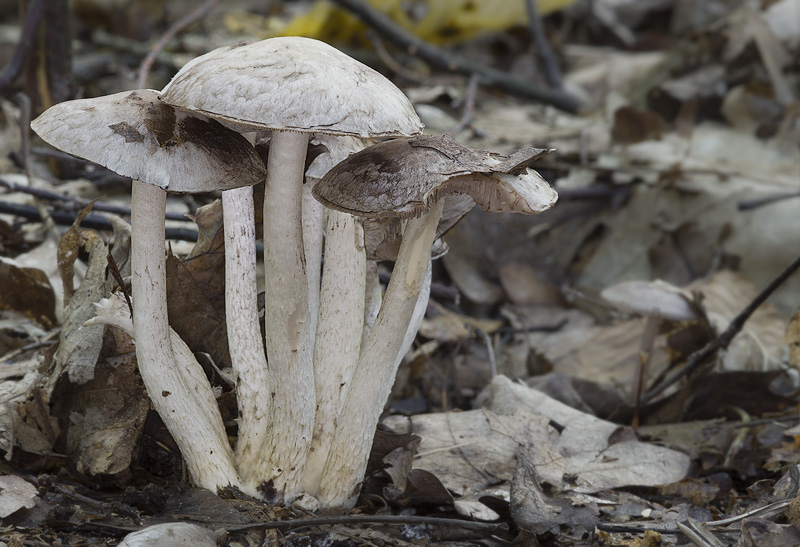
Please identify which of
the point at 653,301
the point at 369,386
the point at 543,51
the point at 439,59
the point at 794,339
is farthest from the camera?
the point at 543,51

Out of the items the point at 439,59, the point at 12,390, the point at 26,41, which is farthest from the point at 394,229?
the point at 439,59

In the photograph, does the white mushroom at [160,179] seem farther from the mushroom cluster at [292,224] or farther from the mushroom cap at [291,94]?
the mushroom cap at [291,94]

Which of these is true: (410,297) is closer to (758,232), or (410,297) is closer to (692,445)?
(692,445)

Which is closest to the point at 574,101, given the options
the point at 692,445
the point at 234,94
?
the point at 692,445

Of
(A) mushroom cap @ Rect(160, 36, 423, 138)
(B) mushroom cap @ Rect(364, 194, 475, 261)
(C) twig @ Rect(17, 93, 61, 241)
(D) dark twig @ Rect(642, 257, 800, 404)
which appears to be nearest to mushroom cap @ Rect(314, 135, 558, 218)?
(A) mushroom cap @ Rect(160, 36, 423, 138)

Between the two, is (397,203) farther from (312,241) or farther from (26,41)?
(26,41)

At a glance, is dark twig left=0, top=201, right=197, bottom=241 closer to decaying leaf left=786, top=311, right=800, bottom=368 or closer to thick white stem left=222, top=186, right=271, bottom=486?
thick white stem left=222, top=186, right=271, bottom=486
